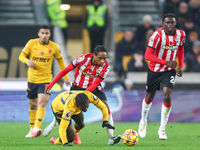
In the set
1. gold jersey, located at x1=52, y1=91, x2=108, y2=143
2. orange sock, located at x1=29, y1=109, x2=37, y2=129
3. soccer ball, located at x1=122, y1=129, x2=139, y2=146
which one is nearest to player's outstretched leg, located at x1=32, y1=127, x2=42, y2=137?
orange sock, located at x1=29, y1=109, x2=37, y2=129

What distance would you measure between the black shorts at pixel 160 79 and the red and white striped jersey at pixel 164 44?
3.2 inches

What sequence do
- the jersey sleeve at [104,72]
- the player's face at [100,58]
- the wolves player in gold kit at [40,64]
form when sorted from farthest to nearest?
1. the wolves player in gold kit at [40,64]
2. the jersey sleeve at [104,72]
3. the player's face at [100,58]

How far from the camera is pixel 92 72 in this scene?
6.89 meters

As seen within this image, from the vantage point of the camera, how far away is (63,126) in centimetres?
579

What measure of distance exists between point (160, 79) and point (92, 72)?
1.27 m

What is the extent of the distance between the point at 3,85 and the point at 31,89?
12.4 feet

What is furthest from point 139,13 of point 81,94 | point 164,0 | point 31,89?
point 81,94

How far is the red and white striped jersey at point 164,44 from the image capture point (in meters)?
7.12

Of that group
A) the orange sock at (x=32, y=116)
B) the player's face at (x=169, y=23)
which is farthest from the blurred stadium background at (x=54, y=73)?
the player's face at (x=169, y=23)

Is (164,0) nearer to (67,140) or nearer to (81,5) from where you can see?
(81,5)

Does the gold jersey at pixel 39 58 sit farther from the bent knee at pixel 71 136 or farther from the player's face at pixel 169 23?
the player's face at pixel 169 23

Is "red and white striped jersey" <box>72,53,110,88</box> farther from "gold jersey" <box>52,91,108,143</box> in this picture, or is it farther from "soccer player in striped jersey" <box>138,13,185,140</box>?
"soccer player in striped jersey" <box>138,13,185,140</box>

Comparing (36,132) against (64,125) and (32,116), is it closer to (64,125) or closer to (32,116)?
(32,116)

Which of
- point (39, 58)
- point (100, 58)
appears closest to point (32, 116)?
→ point (39, 58)
